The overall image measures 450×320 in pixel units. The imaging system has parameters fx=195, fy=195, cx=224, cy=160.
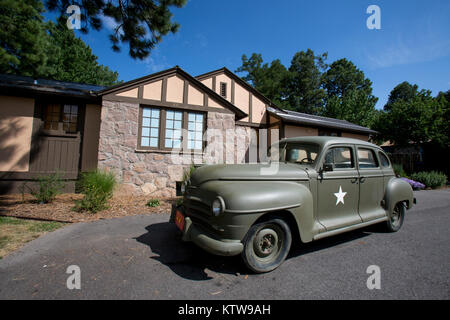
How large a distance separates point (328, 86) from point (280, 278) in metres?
43.1

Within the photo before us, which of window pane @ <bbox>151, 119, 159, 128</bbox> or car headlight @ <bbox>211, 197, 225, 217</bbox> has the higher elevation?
window pane @ <bbox>151, 119, 159, 128</bbox>

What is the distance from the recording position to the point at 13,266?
7.73 feet

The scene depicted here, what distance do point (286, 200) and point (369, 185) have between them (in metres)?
2.08

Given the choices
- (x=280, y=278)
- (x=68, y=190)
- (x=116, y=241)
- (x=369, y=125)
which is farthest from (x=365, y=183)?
(x=369, y=125)

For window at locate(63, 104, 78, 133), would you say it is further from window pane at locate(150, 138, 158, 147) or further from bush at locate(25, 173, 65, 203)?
window pane at locate(150, 138, 158, 147)

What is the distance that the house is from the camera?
666 cm

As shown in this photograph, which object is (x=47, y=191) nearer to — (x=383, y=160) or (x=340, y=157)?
(x=340, y=157)

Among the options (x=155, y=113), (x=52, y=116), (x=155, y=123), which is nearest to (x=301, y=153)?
(x=155, y=123)

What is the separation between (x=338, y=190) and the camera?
120 inches

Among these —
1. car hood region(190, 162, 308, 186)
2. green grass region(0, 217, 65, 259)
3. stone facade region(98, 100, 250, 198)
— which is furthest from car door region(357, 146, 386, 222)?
green grass region(0, 217, 65, 259)

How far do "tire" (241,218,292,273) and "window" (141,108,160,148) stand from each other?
5881mm

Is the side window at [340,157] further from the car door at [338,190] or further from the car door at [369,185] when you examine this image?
the car door at [369,185]

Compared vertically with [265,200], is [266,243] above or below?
below
